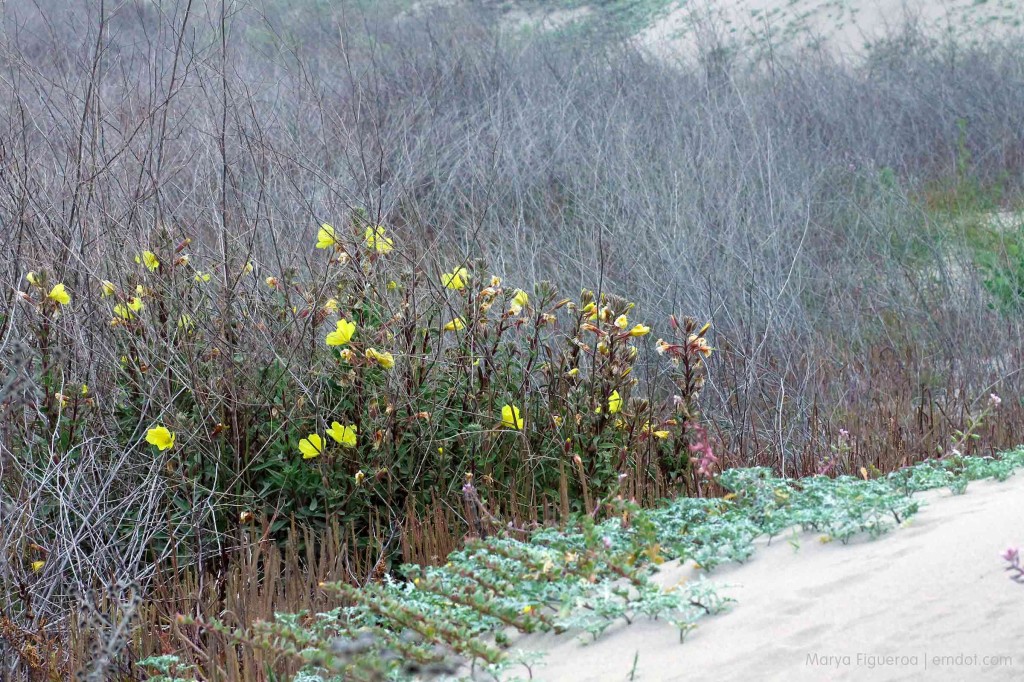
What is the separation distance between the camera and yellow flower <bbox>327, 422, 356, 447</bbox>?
2883 millimetres

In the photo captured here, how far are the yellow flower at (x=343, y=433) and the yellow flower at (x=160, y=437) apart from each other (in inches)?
17.3

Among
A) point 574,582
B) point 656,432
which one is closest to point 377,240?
point 656,432

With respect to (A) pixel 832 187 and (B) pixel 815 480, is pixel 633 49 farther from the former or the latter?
(B) pixel 815 480

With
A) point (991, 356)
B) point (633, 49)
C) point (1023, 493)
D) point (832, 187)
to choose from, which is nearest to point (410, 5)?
point (633, 49)

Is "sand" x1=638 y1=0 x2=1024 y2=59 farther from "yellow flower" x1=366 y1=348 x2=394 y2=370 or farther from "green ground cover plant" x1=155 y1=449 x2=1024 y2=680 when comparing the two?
"green ground cover plant" x1=155 y1=449 x2=1024 y2=680

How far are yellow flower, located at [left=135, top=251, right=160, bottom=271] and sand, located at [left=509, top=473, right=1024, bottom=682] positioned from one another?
71.7 inches

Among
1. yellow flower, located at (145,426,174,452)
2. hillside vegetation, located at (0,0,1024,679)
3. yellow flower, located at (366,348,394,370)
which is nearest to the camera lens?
hillside vegetation, located at (0,0,1024,679)

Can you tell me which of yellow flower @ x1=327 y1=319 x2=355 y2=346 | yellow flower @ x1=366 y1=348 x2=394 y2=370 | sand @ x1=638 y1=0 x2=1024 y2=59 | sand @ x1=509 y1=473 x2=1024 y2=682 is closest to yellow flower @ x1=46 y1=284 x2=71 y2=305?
yellow flower @ x1=327 y1=319 x2=355 y2=346

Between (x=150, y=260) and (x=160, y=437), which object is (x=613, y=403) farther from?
(x=150, y=260)

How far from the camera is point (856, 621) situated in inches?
67.1

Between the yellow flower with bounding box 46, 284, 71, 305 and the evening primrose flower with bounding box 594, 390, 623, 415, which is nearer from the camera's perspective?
the yellow flower with bounding box 46, 284, 71, 305

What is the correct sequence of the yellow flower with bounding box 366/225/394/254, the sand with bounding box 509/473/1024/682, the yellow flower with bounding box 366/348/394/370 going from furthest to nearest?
1. the yellow flower with bounding box 366/225/394/254
2. the yellow flower with bounding box 366/348/394/370
3. the sand with bounding box 509/473/1024/682

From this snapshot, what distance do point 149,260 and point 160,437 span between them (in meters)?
0.68

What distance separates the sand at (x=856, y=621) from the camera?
155cm
